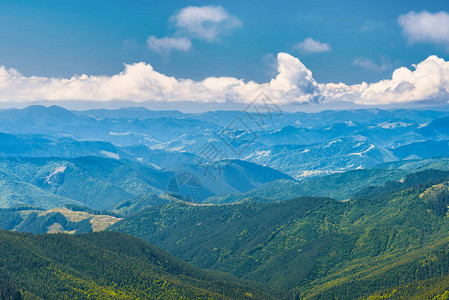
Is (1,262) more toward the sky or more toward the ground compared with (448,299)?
more toward the sky

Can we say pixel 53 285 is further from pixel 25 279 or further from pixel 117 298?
pixel 117 298

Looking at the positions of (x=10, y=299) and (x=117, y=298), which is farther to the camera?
(x=117, y=298)

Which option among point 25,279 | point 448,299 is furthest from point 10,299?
point 448,299

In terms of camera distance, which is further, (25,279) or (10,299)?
(25,279)

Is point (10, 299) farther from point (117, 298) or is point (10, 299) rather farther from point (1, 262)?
point (117, 298)

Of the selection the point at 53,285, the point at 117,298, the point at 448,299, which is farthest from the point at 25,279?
the point at 448,299

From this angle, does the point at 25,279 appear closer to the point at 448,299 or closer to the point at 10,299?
the point at 10,299

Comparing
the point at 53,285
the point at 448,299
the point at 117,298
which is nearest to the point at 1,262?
the point at 53,285
